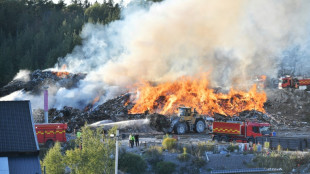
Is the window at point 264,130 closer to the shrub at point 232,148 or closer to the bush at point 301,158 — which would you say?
the shrub at point 232,148

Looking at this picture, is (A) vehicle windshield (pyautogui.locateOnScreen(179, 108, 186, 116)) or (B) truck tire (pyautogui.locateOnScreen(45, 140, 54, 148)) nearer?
(B) truck tire (pyautogui.locateOnScreen(45, 140, 54, 148))

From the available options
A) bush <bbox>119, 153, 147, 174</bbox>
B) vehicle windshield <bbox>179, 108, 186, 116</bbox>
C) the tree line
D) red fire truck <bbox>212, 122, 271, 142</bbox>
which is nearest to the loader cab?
vehicle windshield <bbox>179, 108, 186, 116</bbox>

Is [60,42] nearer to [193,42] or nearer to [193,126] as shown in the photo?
[193,42]

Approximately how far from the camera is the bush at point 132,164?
3584 centimetres

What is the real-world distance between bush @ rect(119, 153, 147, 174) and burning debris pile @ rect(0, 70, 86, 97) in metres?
27.4

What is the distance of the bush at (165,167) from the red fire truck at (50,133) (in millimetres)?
10491

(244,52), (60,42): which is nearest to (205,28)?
(244,52)

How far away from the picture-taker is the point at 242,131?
141 ft

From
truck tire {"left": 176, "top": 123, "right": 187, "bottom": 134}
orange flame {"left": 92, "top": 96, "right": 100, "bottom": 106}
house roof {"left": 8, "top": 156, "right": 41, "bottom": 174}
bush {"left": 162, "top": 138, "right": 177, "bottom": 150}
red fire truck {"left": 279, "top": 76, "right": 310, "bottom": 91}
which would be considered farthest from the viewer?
red fire truck {"left": 279, "top": 76, "right": 310, "bottom": 91}

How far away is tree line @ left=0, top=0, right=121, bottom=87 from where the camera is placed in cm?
9588

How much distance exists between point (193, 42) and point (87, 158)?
34.6m

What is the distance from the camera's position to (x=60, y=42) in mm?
102625

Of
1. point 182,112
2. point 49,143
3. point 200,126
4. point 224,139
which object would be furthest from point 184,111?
point 49,143

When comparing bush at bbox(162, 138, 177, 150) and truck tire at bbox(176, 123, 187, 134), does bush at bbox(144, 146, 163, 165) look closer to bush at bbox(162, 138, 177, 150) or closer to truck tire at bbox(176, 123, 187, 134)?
bush at bbox(162, 138, 177, 150)
